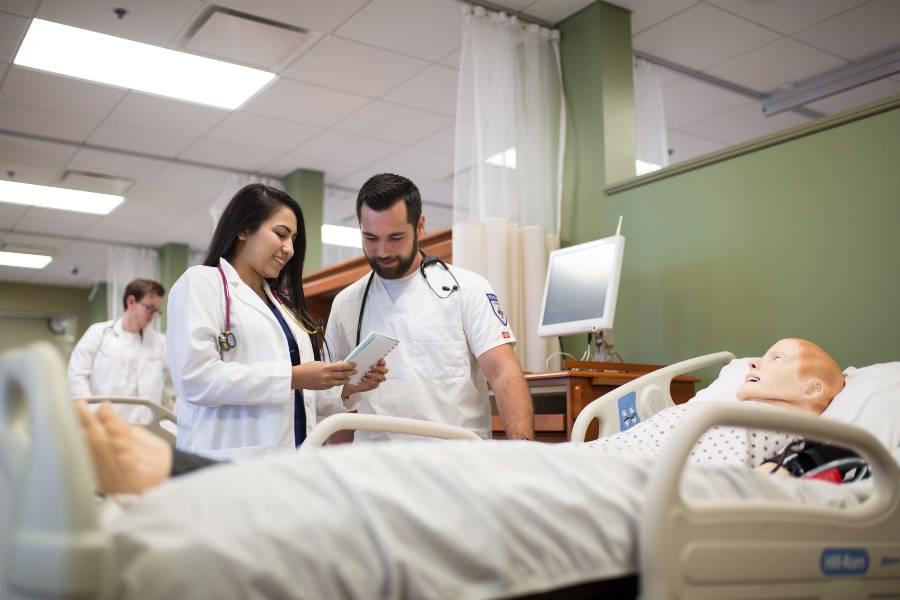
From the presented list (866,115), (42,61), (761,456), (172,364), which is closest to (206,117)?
(42,61)

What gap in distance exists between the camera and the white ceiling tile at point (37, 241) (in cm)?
760

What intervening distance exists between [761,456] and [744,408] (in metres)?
0.70

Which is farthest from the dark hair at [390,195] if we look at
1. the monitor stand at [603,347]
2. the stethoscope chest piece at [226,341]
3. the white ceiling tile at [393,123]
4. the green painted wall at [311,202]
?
the green painted wall at [311,202]

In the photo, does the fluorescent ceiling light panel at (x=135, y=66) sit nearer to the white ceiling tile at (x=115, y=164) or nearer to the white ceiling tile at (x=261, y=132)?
the white ceiling tile at (x=261, y=132)

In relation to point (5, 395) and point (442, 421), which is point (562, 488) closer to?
point (5, 395)

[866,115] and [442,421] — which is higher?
[866,115]

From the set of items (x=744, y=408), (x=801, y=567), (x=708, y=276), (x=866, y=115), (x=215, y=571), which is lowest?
(x=801, y=567)

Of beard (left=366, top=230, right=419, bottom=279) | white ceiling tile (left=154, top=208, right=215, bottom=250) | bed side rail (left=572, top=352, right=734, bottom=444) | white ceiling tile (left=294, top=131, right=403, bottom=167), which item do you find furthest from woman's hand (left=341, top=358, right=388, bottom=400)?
white ceiling tile (left=154, top=208, right=215, bottom=250)

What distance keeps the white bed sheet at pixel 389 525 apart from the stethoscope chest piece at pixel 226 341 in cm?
110

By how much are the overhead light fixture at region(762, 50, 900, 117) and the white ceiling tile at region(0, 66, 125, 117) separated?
147 inches

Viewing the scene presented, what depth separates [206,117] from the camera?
199 inches

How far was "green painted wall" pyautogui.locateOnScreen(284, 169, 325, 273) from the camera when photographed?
6.07 m

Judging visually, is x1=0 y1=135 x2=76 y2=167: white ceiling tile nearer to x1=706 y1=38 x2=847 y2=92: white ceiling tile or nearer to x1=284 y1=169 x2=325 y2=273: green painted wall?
x1=284 y1=169 x2=325 y2=273: green painted wall

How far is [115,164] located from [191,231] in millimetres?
1867
